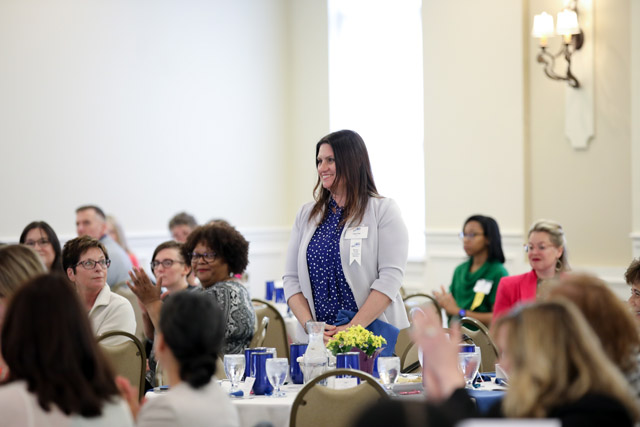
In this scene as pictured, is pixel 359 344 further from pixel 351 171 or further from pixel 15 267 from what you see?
pixel 15 267

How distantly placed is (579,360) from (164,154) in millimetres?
6800

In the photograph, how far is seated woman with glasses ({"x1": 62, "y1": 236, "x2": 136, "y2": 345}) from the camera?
13.1 feet

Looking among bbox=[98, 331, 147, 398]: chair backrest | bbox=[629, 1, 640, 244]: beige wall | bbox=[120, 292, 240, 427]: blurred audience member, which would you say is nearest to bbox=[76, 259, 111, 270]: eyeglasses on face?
bbox=[98, 331, 147, 398]: chair backrest

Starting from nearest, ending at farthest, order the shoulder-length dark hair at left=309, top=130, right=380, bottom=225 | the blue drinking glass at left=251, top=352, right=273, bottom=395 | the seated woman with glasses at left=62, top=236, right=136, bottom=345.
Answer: the blue drinking glass at left=251, top=352, right=273, bottom=395 → the shoulder-length dark hair at left=309, top=130, right=380, bottom=225 → the seated woman with glasses at left=62, top=236, right=136, bottom=345

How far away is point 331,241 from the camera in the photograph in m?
3.89

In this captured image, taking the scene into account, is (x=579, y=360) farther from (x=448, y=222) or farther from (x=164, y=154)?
(x=164, y=154)

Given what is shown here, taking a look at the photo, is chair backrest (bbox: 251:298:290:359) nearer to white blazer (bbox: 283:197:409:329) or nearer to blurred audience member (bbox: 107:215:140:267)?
white blazer (bbox: 283:197:409:329)

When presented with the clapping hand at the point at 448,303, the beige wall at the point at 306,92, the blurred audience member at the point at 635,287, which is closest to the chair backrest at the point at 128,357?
the blurred audience member at the point at 635,287

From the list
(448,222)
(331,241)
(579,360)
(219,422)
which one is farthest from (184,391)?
(448,222)

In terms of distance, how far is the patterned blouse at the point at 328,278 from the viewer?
387cm

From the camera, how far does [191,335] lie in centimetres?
219

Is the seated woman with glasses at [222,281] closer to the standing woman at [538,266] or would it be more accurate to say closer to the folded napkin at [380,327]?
the folded napkin at [380,327]

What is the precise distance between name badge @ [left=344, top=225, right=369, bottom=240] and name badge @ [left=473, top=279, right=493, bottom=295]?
192cm

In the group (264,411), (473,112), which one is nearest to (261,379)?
(264,411)
